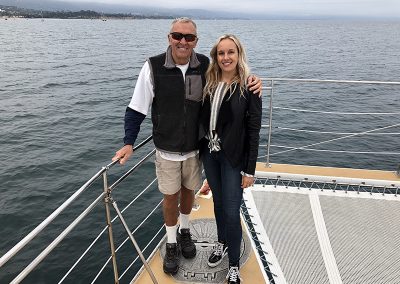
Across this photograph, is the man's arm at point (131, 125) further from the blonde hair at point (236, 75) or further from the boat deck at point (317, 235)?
the boat deck at point (317, 235)

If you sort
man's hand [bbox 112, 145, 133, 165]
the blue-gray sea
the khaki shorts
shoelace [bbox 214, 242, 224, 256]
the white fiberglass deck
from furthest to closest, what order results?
the blue-gray sea < shoelace [bbox 214, 242, 224, 256] < the white fiberglass deck < the khaki shorts < man's hand [bbox 112, 145, 133, 165]

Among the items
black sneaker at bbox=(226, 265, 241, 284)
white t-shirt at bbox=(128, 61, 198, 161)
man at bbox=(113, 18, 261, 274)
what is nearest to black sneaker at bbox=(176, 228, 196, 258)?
black sneaker at bbox=(226, 265, 241, 284)

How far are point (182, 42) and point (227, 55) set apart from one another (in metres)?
0.35

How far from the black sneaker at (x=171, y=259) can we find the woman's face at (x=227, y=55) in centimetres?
164

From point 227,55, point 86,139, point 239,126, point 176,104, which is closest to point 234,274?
point 239,126

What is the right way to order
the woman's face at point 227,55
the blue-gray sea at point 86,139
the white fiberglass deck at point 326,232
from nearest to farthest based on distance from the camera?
the woman's face at point 227,55, the white fiberglass deck at point 326,232, the blue-gray sea at point 86,139

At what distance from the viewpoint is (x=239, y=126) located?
8.07ft

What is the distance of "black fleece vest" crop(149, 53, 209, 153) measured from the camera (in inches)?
99.7

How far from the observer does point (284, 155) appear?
32.6 feet

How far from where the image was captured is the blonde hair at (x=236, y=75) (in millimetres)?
2393

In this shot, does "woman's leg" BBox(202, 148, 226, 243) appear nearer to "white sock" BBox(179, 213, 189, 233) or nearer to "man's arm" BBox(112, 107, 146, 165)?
"white sock" BBox(179, 213, 189, 233)

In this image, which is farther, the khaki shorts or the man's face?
the khaki shorts

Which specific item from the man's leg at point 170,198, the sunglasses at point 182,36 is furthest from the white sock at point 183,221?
the sunglasses at point 182,36

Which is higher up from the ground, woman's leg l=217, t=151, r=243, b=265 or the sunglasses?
the sunglasses
